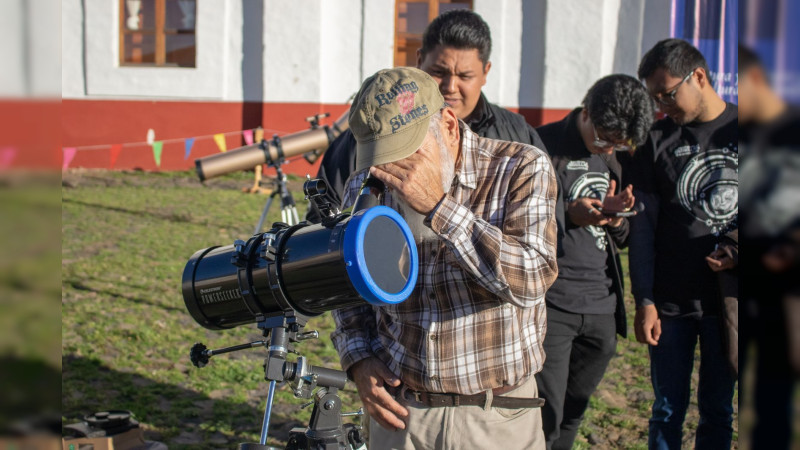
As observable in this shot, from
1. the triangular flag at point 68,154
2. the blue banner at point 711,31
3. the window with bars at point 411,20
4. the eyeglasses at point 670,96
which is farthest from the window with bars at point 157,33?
the eyeglasses at point 670,96

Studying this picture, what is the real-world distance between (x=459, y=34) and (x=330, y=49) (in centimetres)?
1143

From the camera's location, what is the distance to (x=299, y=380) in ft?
6.04

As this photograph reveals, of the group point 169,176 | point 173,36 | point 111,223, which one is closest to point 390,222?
point 111,223

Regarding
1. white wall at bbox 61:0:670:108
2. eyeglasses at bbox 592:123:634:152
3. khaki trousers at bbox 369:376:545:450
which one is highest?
white wall at bbox 61:0:670:108

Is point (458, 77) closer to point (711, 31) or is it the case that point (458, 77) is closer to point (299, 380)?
point (299, 380)

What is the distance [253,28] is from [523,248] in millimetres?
13081

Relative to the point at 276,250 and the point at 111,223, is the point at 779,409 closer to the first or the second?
the point at 276,250

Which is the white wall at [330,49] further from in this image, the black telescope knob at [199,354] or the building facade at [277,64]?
the black telescope knob at [199,354]

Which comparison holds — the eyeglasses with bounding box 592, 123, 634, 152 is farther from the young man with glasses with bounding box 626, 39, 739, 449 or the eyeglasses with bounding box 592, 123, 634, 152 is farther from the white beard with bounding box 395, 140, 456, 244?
the white beard with bounding box 395, 140, 456, 244

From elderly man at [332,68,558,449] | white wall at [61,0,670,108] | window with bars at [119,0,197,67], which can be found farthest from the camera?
window with bars at [119,0,197,67]

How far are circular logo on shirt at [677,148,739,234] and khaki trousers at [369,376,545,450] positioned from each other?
1350mm

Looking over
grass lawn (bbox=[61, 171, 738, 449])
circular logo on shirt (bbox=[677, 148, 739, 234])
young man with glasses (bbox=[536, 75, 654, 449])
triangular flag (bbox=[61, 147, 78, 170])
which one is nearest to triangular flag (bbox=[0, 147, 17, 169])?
young man with glasses (bbox=[536, 75, 654, 449])

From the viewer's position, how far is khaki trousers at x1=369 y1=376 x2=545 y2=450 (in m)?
1.94

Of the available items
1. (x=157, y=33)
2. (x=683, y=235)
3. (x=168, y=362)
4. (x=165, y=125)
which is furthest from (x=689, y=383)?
(x=157, y=33)
